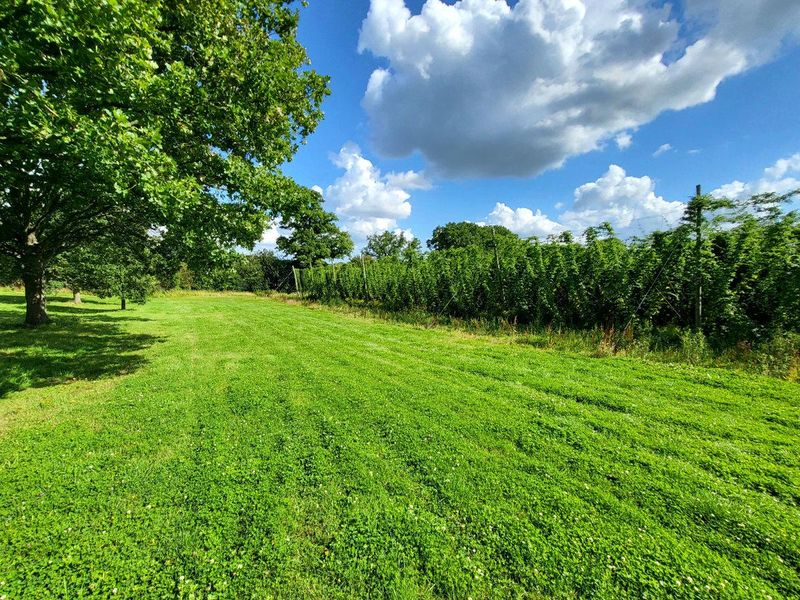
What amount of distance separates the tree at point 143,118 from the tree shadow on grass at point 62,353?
1.73m

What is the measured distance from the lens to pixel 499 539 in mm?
2535

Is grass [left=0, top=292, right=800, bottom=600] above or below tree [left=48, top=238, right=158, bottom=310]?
below

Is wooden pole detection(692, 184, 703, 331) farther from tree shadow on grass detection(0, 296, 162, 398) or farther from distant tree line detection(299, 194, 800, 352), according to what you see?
tree shadow on grass detection(0, 296, 162, 398)

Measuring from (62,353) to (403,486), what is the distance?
382 inches

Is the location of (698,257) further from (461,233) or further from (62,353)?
(461,233)

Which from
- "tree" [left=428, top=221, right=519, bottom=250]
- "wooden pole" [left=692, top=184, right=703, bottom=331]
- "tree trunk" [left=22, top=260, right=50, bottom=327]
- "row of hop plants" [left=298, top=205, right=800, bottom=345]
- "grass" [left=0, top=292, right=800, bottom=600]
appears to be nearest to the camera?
"grass" [left=0, top=292, right=800, bottom=600]

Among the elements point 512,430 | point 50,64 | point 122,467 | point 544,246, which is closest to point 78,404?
point 122,467

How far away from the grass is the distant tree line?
92.0 inches

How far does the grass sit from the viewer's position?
226cm

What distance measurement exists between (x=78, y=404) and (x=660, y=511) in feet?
26.4

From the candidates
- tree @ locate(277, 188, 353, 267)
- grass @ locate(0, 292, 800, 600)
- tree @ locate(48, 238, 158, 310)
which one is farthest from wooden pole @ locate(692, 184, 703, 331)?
tree @ locate(277, 188, 353, 267)

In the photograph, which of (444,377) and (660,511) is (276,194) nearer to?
(444,377)

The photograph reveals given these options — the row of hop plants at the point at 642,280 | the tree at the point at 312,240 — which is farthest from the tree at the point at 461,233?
the row of hop plants at the point at 642,280

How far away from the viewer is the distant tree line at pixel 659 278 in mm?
6902
